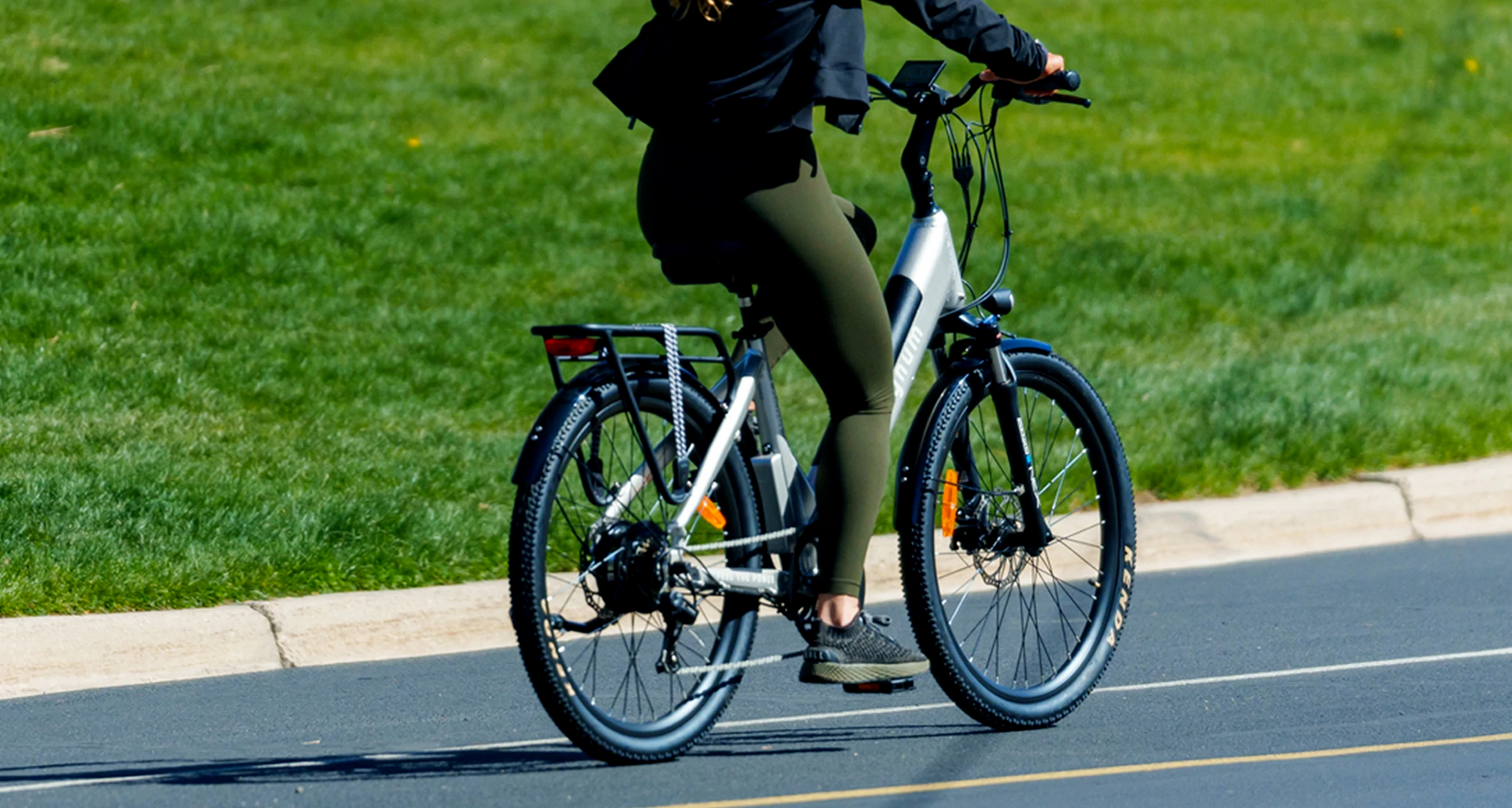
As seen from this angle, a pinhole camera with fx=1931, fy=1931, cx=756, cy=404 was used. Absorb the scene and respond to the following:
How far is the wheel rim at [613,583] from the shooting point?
159 inches

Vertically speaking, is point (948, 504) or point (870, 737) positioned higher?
point (948, 504)

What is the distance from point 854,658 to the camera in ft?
14.2

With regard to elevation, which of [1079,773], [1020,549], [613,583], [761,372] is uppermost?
[761,372]

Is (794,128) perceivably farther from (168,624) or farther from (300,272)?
(300,272)

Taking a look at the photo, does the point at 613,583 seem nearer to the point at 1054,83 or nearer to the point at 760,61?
the point at 760,61

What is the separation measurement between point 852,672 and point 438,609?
2061mm

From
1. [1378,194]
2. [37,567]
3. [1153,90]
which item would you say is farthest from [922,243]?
[1153,90]

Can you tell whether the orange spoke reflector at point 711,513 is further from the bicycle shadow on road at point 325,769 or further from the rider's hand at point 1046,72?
the rider's hand at point 1046,72

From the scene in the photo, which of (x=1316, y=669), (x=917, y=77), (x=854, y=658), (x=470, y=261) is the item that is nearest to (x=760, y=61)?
(x=917, y=77)

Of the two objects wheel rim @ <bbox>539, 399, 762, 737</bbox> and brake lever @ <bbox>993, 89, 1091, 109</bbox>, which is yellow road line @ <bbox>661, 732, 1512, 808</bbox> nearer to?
wheel rim @ <bbox>539, 399, 762, 737</bbox>

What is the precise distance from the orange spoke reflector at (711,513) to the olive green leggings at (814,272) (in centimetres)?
23

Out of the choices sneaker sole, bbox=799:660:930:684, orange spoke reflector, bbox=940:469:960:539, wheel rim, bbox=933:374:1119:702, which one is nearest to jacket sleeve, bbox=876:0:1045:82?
wheel rim, bbox=933:374:1119:702

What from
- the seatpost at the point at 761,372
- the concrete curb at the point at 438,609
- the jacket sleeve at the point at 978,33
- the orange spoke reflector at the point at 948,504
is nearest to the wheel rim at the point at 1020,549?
the orange spoke reflector at the point at 948,504

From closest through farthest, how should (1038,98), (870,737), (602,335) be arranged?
(602,335) < (1038,98) < (870,737)
